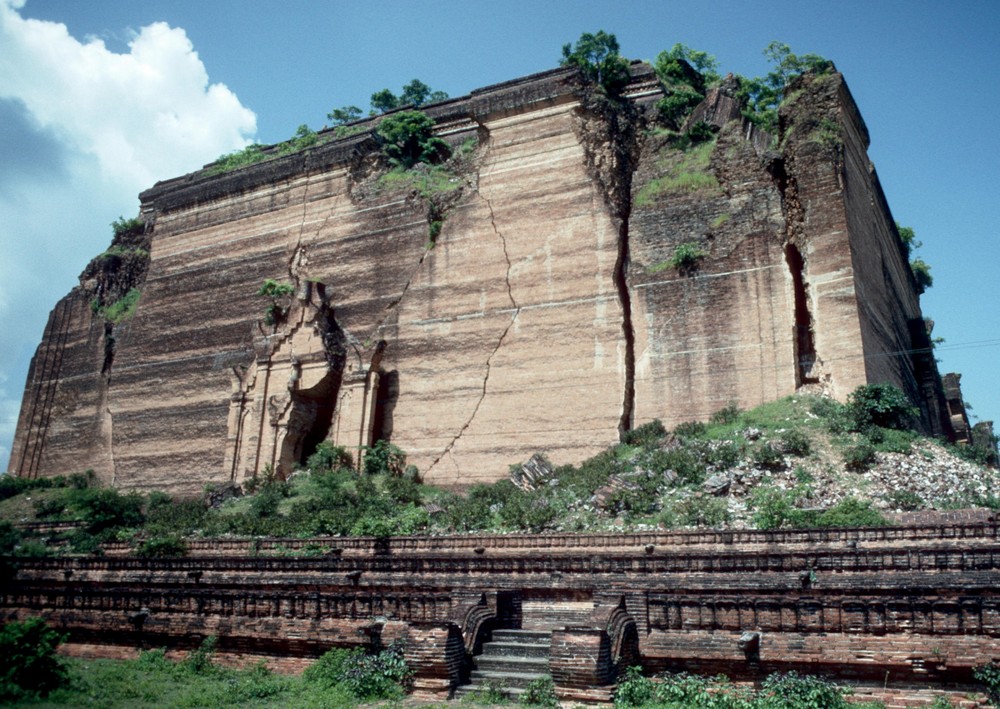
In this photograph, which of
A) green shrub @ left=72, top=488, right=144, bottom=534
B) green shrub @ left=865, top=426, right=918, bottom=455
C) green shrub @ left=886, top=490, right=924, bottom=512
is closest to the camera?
green shrub @ left=886, top=490, right=924, bottom=512

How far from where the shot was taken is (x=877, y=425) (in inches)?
712

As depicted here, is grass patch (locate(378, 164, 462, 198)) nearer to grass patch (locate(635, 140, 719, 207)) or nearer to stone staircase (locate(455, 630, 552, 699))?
grass patch (locate(635, 140, 719, 207))

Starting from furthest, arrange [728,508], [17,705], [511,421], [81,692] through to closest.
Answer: [511,421] < [728,508] < [81,692] < [17,705]

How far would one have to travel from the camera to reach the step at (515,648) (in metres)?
8.08

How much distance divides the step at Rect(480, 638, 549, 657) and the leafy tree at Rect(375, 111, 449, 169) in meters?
21.8

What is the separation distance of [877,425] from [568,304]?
815cm

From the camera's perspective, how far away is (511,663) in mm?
8008

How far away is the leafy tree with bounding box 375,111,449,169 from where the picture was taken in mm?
28234

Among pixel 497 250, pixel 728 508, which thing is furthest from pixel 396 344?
pixel 728 508

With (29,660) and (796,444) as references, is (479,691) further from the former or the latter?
(796,444)

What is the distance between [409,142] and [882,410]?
16941 mm

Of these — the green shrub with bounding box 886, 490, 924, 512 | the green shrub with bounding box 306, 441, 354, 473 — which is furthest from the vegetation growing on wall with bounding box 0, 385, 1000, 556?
the green shrub with bounding box 306, 441, 354, 473

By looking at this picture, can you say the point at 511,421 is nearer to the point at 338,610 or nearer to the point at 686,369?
the point at 686,369

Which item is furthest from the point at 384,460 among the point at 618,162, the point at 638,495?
the point at 618,162
